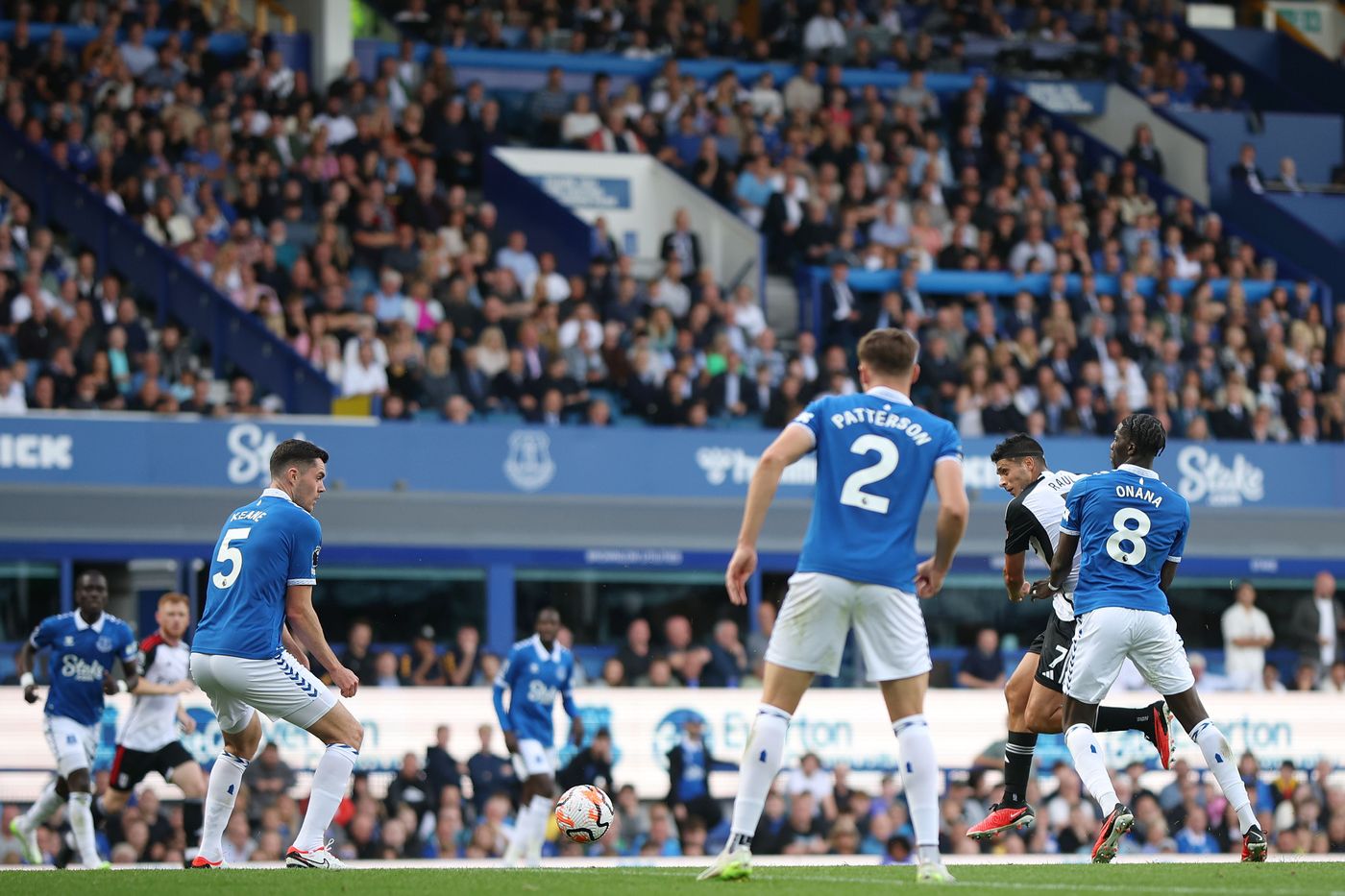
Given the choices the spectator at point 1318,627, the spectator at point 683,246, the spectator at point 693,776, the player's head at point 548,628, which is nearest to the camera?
the player's head at point 548,628

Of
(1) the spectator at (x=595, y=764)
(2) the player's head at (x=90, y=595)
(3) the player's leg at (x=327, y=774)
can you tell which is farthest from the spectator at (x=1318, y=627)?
(3) the player's leg at (x=327, y=774)

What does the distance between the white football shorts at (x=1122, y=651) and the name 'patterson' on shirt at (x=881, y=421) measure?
8.57 ft

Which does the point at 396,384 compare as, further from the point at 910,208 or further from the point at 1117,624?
the point at 1117,624

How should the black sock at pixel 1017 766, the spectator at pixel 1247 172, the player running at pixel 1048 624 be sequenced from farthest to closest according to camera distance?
the spectator at pixel 1247 172, the black sock at pixel 1017 766, the player running at pixel 1048 624

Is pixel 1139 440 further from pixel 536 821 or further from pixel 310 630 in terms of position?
pixel 536 821

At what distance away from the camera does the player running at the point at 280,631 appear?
32.2ft

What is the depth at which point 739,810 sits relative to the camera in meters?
8.07

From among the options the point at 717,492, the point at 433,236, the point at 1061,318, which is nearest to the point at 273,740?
the point at 717,492

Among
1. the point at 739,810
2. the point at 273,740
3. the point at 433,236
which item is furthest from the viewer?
the point at 433,236

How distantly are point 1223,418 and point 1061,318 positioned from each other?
2.24m

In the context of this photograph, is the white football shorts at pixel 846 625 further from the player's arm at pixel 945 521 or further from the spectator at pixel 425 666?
the spectator at pixel 425 666

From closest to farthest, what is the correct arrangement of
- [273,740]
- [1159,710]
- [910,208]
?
[1159,710]
[273,740]
[910,208]

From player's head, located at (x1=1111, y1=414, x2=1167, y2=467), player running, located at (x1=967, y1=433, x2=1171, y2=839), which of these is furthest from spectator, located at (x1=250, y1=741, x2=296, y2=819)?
player's head, located at (x1=1111, y1=414, x2=1167, y2=467)

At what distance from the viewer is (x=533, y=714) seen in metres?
16.7
